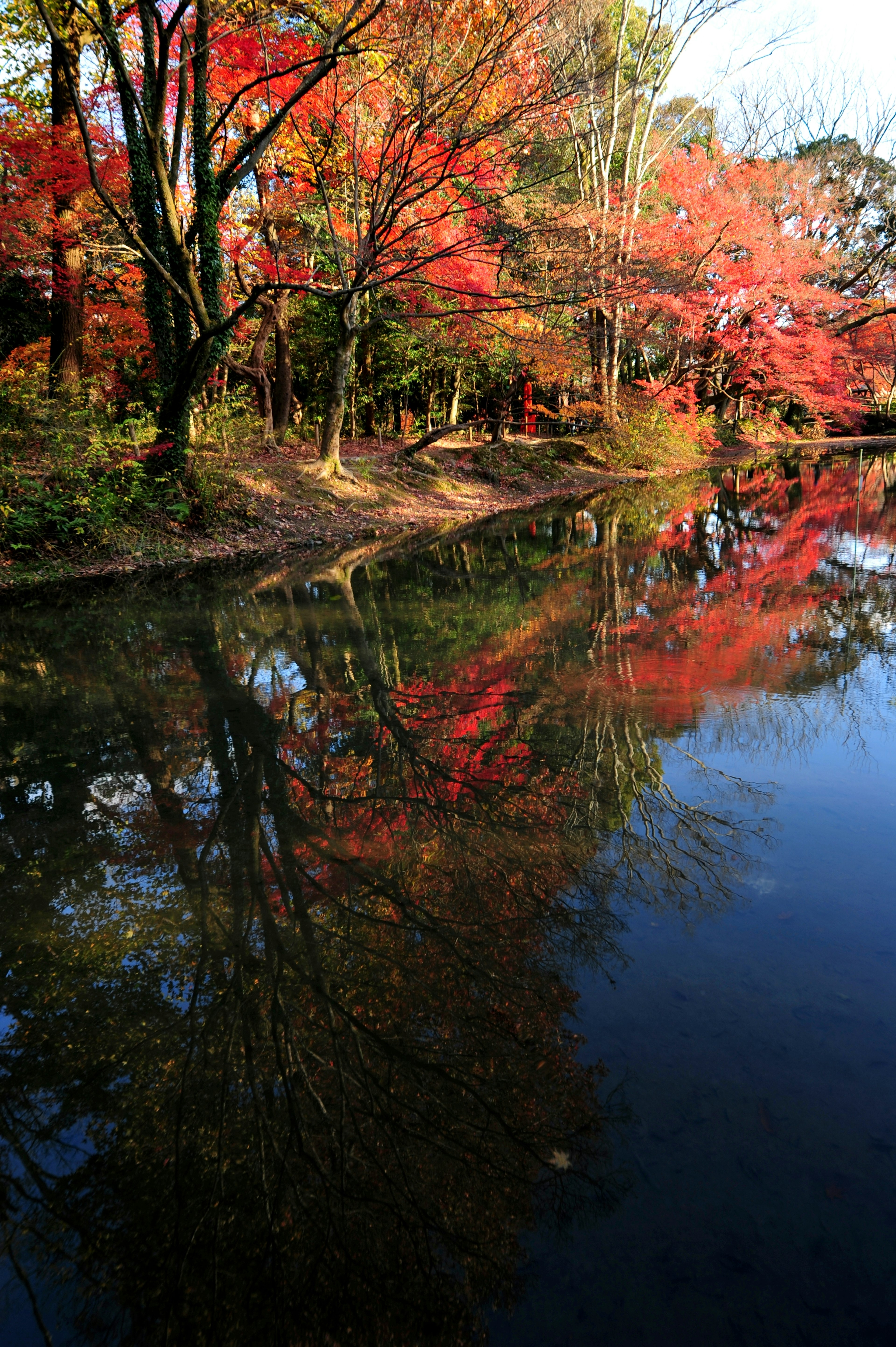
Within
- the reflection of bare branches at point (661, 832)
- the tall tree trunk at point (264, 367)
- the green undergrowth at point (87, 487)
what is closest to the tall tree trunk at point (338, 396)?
the tall tree trunk at point (264, 367)

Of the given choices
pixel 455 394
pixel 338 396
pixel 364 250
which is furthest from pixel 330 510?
pixel 455 394

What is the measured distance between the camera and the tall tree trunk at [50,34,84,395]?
12953mm

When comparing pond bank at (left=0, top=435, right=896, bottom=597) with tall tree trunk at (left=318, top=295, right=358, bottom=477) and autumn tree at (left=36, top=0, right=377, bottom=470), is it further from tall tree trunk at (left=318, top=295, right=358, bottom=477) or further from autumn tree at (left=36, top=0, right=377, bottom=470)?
autumn tree at (left=36, top=0, right=377, bottom=470)

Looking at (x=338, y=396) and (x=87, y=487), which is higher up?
(x=338, y=396)

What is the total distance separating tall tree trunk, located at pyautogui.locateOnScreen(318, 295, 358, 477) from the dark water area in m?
10.6

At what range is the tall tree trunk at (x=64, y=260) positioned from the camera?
1295 centimetres

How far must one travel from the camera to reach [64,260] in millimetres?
14094

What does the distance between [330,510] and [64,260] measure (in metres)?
7.03

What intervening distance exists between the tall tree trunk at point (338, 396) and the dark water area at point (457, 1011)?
10.6m

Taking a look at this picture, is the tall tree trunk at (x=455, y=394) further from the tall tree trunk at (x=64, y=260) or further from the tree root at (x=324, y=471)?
the tall tree trunk at (x=64, y=260)

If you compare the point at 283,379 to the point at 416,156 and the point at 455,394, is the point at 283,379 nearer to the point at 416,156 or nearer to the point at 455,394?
the point at 455,394

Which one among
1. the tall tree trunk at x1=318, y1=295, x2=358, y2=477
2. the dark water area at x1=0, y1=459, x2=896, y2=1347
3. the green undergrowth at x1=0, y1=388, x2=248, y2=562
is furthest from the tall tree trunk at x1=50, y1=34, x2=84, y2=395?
the dark water area at x1=0, y1=459, x2=896, y2=1347

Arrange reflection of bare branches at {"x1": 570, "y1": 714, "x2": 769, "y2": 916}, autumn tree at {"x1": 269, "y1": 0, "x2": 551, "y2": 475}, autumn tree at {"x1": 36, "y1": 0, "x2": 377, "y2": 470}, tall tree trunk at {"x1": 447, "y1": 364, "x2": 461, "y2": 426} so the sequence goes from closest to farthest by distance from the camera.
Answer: reflection of bare branches at {"x1": 570, "y1": 714, "x2": 769, "y2": 916} → autumn tree at {"x1": 269, "y1": 0, "x2": 551, "y2": 475} → autumn tree at {"x1": 36, "y1": 0, "x2": 377, "y2": 470} → tall tree trunk at {"x1": 447, "y1": 364, "x2": 461, "y2": 426}

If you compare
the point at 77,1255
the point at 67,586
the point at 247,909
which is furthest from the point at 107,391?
the point at 77,1255
